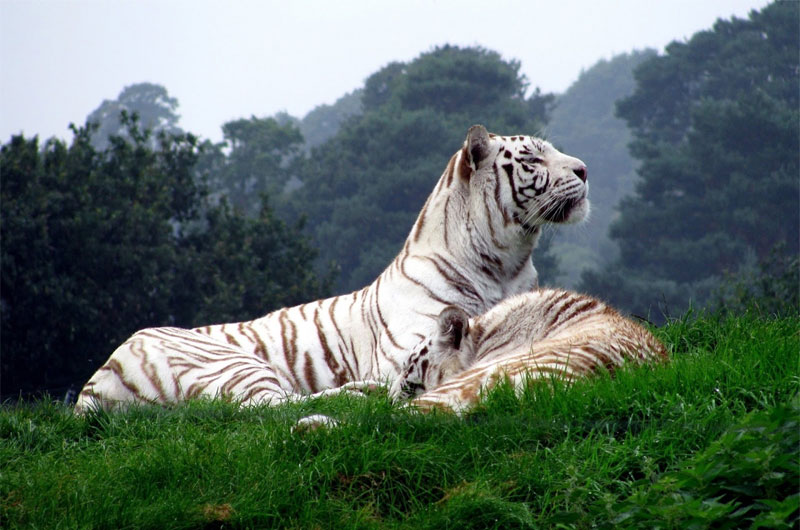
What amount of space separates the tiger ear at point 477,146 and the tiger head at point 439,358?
176cm

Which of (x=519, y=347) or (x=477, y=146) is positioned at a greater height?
(x=477, y=146)

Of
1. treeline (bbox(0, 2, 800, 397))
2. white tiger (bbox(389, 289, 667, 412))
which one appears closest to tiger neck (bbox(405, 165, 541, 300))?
white tiger (bbox(389, 289, 667, 412))

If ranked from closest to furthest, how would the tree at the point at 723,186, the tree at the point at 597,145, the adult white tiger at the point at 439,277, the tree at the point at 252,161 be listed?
the adult white tiger at the point at 439,277 → the tree at the point at 723,186 → the tree at the point at 252,161 → the tree at the point at 597,145

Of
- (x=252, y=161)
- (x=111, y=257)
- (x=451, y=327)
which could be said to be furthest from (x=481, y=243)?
(x=252, y=161)

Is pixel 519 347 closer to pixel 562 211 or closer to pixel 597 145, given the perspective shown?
pixel 562 211

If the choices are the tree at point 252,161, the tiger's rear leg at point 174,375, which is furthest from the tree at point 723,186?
the tiger's rear leg at point 174,375

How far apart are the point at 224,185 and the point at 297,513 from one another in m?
41.3

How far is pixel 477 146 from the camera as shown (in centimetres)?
673

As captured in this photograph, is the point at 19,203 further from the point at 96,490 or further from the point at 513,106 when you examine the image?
the point at 513,106

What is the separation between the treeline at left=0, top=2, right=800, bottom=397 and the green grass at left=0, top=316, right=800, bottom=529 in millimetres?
13587

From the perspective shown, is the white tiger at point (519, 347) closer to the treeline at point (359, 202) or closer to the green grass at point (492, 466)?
the green grass at point (492, 466)

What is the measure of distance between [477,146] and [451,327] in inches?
73.1

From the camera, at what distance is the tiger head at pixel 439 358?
16.9 ft

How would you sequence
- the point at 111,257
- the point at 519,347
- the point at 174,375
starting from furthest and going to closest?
the point at 111,257 → the point at 174,375 → the point at 519,347
